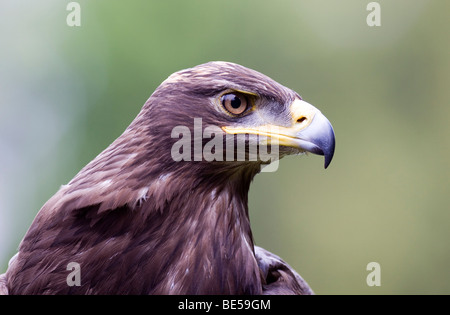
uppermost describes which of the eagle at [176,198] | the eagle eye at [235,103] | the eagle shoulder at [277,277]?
the eagle eye at [235,103]

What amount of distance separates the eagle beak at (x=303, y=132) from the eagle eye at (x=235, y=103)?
6 centimetres

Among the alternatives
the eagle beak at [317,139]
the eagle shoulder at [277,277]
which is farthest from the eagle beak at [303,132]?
the eagle shoulder at [277,277]

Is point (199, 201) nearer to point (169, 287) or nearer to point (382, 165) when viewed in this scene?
point (169, 287)

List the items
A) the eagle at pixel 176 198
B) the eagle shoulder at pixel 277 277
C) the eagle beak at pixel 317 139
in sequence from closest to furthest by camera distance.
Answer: the eagle at pixel 176 198 → the eagle beak at pixel 317 139 → the eagle shoulder at pixel 277 277

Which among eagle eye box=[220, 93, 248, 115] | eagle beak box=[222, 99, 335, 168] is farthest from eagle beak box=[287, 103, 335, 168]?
eagle eye box=[220, 93, 248, 115]

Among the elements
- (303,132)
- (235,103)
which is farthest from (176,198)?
(303,132)

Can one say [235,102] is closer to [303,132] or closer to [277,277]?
[303,132]

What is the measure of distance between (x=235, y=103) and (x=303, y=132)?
26 cm

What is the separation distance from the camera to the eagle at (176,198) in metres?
1.72

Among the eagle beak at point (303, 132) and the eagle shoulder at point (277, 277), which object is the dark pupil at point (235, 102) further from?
the eagle shoulder at point (277, 277)

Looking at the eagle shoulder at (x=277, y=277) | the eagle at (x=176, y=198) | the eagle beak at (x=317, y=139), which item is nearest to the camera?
the eagle at (x=176, y=198)

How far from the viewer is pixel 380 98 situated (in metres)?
5.89

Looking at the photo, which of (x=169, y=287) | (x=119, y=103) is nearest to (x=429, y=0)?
(x=119, y=103)

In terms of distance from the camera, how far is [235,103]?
1852mm
